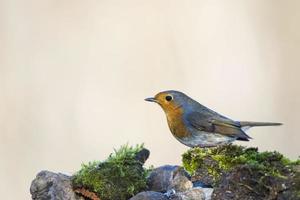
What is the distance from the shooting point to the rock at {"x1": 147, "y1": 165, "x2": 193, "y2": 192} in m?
1.90

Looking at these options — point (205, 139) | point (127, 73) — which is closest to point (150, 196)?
point (205, 139)

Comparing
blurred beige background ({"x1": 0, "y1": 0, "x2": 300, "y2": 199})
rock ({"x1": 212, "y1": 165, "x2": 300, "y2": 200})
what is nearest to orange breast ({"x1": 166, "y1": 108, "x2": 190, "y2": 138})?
rock ({"x1": 212, "y1": 165, "x2": 300, "y2": 200})

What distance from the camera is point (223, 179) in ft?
5.15

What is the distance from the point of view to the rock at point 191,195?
1.71 meters

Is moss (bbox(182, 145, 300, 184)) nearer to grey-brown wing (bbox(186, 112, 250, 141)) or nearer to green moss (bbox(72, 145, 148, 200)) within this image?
green moss (bbox(72, 145, 148, 200))

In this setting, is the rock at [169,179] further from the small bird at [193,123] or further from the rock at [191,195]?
the small bird at [193,123]

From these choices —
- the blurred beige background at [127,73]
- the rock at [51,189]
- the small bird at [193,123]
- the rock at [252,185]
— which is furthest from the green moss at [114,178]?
the blurred beige background at [127,73]

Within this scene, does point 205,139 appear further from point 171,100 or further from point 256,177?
point 256,177

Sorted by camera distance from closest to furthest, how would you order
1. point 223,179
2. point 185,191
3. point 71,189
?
point 223,179 → point 185,191 → point 71,189

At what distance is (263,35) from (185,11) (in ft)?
2.51

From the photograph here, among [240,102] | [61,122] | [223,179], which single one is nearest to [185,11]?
[240,102]

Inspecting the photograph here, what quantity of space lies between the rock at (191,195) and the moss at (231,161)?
2.3 inches

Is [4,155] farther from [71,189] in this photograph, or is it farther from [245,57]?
[71,189]

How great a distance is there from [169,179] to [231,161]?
1.04ft
